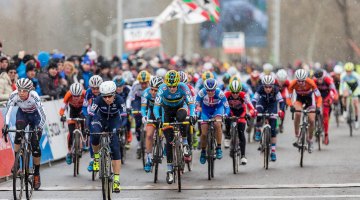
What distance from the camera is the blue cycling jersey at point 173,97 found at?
18.2m

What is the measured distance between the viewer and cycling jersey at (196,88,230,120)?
1978 centimetres

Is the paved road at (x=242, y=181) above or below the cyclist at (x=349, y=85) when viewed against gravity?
below

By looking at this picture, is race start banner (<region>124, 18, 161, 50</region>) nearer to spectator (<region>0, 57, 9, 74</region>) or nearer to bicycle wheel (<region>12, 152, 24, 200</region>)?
spectator (<region>0, 57, 9, 74</region>)

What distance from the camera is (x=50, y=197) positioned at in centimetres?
1692

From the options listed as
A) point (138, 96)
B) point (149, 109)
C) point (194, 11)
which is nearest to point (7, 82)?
point (149, 109)

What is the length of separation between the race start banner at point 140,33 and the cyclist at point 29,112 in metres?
19.9

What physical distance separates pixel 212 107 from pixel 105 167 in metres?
4.45

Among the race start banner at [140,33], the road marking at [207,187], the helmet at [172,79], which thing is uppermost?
the race start banner at [140,33]

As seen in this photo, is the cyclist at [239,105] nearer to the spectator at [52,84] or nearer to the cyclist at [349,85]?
the spectator at [52,84]

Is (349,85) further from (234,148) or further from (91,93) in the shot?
(91,93)

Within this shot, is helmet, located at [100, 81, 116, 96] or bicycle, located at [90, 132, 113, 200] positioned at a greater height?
helmet, located at [100, 81, 116, 96]

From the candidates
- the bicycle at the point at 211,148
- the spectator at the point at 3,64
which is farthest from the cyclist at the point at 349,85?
the spectator at the point at 3,64

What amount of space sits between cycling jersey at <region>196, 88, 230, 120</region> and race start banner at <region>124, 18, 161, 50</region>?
17.2m

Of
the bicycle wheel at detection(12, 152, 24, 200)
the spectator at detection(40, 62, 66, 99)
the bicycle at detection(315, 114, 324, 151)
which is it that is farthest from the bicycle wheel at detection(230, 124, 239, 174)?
the bicycle wheel at detection(12, 152, 24, 200)
